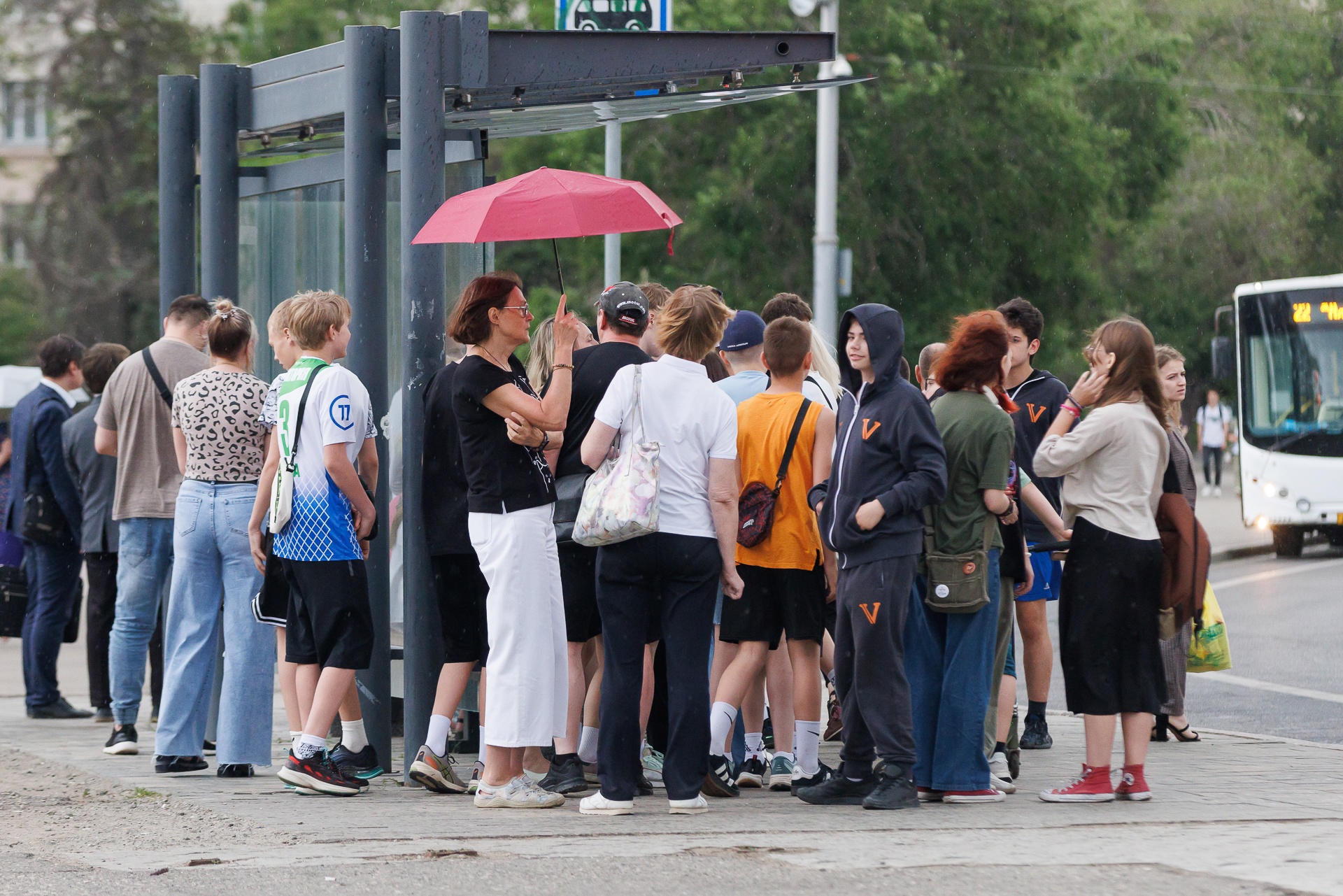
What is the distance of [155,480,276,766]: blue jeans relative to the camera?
712 centimetres

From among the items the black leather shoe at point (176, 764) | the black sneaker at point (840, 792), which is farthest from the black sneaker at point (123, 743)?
the black sneaker at point (840, 792)

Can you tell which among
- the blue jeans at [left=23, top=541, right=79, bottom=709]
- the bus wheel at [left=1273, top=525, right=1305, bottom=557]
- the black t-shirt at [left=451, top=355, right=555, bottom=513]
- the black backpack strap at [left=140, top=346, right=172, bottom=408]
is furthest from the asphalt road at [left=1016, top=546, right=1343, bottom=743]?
the blue jeans at [left=23, top=541, right=79, bottom=709]

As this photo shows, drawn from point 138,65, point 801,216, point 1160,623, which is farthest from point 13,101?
point 1160,623

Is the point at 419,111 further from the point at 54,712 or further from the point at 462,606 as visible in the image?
the point at 54,712

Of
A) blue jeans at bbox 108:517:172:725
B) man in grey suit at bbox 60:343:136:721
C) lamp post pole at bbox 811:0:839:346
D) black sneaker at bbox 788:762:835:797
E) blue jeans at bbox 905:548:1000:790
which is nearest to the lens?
blue jeans at bbox 905:548:1000:790

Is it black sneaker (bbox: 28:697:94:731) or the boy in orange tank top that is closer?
the boy in orange tank top

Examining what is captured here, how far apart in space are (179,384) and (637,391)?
2.19m

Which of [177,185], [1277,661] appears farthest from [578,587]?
[1277,661]

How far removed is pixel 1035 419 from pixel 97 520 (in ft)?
15.1

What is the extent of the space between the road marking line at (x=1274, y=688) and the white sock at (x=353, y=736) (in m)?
5.40

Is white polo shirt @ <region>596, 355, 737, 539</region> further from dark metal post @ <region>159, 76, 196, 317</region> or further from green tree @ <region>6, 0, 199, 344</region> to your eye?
green tree @ <region>6, 0, 199, 344</region>

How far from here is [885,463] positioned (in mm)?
6230

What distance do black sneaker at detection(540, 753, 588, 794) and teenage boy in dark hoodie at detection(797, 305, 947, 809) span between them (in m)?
1.05

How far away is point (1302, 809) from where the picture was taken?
629cm
